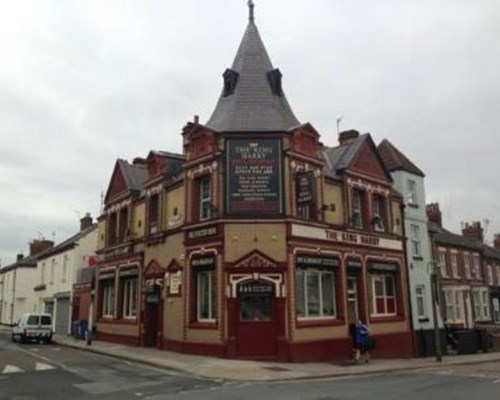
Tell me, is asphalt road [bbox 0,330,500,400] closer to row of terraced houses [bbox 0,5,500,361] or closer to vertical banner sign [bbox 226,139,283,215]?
row of terraced houses [bbox 0,5,500,361]

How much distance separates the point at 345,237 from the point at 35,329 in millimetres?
18911

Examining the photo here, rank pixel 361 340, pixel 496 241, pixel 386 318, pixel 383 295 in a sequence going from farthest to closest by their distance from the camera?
pixel 496 241, pixel 383 295, pixel 386 318, pixel 361 340

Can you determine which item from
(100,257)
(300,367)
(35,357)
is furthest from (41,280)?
(300,367)

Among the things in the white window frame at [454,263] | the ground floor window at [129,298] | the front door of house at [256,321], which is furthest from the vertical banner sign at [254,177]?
the white window frame at [454,263]

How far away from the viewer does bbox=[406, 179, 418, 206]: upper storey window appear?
104 ft

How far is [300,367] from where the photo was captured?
20.0 m

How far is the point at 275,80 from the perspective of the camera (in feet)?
86.2

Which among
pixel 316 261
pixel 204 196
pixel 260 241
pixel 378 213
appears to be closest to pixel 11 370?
pixel 260 241

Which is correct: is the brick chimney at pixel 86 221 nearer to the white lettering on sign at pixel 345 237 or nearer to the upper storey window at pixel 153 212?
the upper storey window at pixel 153 212

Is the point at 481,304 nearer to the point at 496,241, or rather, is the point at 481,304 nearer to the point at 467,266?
the point at 467,266

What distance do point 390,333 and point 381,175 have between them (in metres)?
7.98

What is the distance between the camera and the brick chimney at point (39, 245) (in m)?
59.3

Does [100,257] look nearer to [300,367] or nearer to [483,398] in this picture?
[300,367]

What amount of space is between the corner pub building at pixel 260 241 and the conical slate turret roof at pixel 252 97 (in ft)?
0.22
